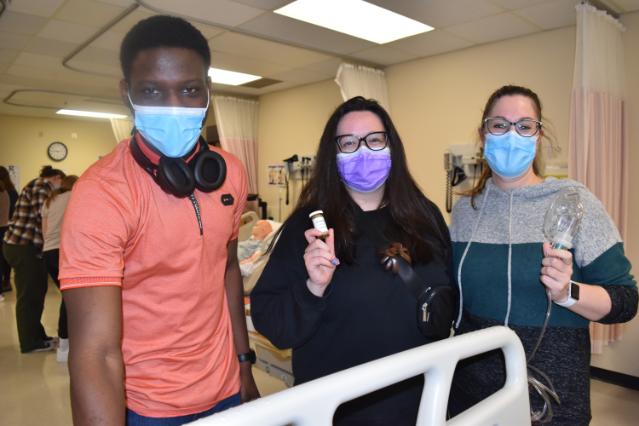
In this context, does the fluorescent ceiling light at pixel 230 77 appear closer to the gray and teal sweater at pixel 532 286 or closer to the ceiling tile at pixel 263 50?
the ceiling tile at pixel 263 50

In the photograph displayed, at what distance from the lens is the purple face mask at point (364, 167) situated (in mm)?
1414

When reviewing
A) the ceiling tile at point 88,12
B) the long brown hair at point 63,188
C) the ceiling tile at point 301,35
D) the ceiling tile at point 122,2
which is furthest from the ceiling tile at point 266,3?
the long brown hair at point 63,188

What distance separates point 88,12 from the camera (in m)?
3.41

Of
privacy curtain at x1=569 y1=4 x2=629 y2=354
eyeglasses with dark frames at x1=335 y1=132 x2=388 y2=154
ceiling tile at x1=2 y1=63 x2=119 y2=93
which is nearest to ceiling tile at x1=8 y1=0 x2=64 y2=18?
ceiling tile at x1=2 y1=63 x2=119 y2=93

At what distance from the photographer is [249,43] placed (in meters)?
4.18

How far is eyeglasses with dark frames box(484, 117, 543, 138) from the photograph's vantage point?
4.60ft

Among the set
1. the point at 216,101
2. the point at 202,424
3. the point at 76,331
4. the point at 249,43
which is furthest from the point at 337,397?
the point at 216,101

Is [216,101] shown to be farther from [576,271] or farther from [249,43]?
[576,271]

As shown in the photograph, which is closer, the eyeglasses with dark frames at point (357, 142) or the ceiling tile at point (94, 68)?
the eyeglasses with dark frames at point (357, 142)

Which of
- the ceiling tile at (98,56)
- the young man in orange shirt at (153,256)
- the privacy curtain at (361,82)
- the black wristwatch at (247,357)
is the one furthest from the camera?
the privacy curtain at (361,82)

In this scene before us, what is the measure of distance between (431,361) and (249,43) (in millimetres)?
3923

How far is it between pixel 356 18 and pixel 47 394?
3764 mm

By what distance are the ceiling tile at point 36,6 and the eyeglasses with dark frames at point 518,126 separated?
323 cm

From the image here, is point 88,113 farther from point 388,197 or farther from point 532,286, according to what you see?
point 532,286
